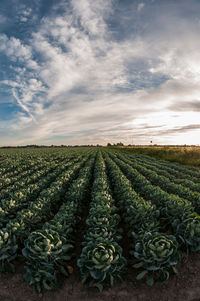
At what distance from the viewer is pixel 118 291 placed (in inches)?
145

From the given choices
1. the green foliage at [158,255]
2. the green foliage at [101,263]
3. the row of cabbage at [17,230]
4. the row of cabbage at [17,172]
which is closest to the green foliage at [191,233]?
the green foliage at [158,255]

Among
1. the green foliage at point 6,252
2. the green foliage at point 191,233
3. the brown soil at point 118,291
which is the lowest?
the brown soil at point 118,291

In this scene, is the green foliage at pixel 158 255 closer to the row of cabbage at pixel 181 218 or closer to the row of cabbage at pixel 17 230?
the row of cabbage at pixel 181 218

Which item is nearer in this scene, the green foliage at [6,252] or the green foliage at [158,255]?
the green foliage at [158,255]

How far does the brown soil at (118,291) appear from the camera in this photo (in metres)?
3.59

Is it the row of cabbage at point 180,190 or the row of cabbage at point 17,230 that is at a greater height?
the row of cabbage at point 180,190

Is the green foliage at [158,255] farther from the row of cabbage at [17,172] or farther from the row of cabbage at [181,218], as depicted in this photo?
the row of cabbage at [17,172]

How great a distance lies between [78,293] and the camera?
144 inches

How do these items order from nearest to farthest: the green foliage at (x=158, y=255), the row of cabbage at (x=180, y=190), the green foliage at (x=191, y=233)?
the green foliage at (x=158, y=255) → the green foliage at (x=191, y=233) → the row of cabbage at (x=180, y=190)

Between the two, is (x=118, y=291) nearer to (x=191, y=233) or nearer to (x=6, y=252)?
(x=191, y=233)

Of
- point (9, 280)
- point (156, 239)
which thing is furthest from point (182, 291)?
point (9, 280)

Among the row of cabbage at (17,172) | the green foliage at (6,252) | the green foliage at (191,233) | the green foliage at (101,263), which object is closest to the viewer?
the green foliage at (101,263)

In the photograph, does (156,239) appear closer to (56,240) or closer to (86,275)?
(86,275)

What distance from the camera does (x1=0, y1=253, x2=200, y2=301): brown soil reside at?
3.59 meters
